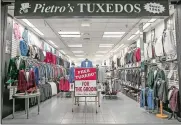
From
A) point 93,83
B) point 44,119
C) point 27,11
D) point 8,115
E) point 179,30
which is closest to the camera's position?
point 27,11

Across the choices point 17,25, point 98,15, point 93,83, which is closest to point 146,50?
point 93,83

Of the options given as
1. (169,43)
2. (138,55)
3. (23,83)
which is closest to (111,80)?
(138,55)

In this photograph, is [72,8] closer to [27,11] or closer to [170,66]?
[27,11]

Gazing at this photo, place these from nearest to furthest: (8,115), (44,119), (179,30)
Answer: (179,30) → (44,119) → (8,115)

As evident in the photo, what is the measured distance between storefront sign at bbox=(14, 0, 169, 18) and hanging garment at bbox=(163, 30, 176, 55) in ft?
5.53

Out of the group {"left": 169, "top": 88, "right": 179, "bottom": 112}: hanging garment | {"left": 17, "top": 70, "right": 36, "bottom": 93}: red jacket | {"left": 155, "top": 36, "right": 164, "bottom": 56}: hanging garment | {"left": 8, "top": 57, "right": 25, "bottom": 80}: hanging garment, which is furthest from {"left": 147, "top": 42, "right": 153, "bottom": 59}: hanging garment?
{"left": 8, "top": 57, "right": 25, "bottom": 80}: hanging garment

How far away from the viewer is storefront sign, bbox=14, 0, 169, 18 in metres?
3.89

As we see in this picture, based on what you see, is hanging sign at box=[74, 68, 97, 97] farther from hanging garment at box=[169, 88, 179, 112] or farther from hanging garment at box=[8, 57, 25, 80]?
hanging garment at box=[169, 88, 179, 112]

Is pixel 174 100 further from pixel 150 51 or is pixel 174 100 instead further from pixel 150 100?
pixel 150 51

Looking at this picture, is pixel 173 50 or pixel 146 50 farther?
pixel 146 50

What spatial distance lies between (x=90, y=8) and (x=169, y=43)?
9.34 ft

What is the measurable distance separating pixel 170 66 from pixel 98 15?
3.66 m

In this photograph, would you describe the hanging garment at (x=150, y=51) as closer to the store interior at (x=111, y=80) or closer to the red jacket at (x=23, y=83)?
the store interior at (x=111, y=80)

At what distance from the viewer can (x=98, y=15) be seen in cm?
394
